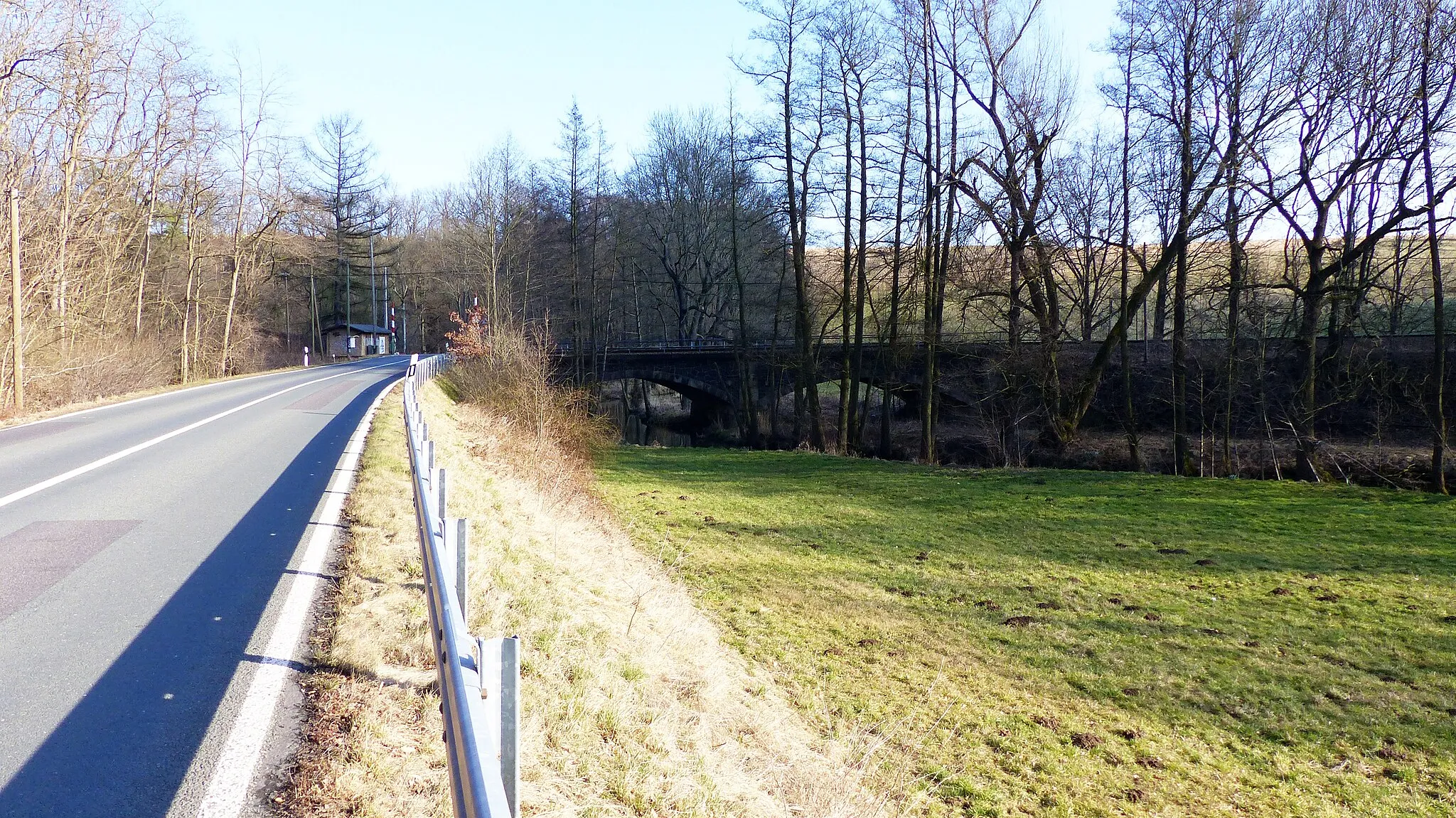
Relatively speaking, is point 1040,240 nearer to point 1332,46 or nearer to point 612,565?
point 1332,46

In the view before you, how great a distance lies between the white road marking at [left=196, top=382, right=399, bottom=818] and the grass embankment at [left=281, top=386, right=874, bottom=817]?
17 centimetres

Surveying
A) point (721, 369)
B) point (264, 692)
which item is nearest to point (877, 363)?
point (721, 369)

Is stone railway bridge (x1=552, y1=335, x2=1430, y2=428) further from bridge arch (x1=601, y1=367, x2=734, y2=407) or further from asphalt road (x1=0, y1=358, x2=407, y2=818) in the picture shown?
asphalt road (x1=0, y1=358, x2=407, y2=818)

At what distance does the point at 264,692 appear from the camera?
3797 millimetres

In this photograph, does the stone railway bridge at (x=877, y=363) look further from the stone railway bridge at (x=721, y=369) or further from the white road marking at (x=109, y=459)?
the white road marking at (x=109, y=459)

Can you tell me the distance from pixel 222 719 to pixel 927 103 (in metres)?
23.9

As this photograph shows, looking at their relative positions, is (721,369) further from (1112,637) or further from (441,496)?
(441,496)

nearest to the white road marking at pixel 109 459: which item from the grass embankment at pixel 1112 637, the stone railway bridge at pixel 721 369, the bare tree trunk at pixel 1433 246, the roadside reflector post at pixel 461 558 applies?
the roadside reflector post at pixel 461 558

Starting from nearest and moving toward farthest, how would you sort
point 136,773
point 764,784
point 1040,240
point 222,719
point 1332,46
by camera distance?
point 136,773 < point 222,719 < point 764,784 < point 1332,46 < point 1040,240

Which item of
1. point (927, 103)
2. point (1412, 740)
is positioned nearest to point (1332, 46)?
point (927, 103)

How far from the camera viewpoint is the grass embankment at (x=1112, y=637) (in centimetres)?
566

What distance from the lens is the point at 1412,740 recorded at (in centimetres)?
618

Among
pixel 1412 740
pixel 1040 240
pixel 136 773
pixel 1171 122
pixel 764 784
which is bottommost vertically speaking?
pixel 1412 740

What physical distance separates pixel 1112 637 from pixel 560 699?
20.8ft
